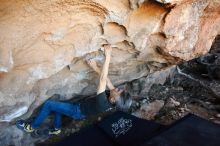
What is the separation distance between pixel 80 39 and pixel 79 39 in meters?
0.01

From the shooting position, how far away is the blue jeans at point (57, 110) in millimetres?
3814

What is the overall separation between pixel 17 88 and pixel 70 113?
894 millimetres

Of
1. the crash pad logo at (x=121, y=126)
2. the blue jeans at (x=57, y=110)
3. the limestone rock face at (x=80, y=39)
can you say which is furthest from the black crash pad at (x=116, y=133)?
the limestone rock face at (x=80, y=39)

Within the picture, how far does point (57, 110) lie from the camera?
3.90m

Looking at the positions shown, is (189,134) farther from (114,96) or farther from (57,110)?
(57,110)

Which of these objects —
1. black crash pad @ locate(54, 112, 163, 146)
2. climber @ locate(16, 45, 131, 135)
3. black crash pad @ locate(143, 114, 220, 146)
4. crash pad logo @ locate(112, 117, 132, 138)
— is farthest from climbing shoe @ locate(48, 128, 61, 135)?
black crash pad @ locate(143, 114, 220, 146)

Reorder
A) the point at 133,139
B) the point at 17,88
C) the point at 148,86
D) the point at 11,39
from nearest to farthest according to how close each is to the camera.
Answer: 1. the point at 11,39
2. the point at 133,139
3. the point at 17,88
4. the point at 148,86

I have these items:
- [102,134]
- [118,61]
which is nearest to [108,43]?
[118,61]

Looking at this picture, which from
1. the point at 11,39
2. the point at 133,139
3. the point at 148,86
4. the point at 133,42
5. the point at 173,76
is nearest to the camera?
the point at 11,39

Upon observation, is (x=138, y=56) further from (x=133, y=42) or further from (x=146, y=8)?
(x=146, y=8)

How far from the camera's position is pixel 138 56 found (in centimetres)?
402

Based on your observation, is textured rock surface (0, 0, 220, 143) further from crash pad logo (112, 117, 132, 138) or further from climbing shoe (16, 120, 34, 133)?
crash pad logo (112, 117, 132, 138)

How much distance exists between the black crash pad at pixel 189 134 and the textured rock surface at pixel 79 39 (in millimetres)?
1193

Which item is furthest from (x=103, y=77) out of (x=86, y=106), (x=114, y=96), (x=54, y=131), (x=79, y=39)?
(x=54, y=131)
